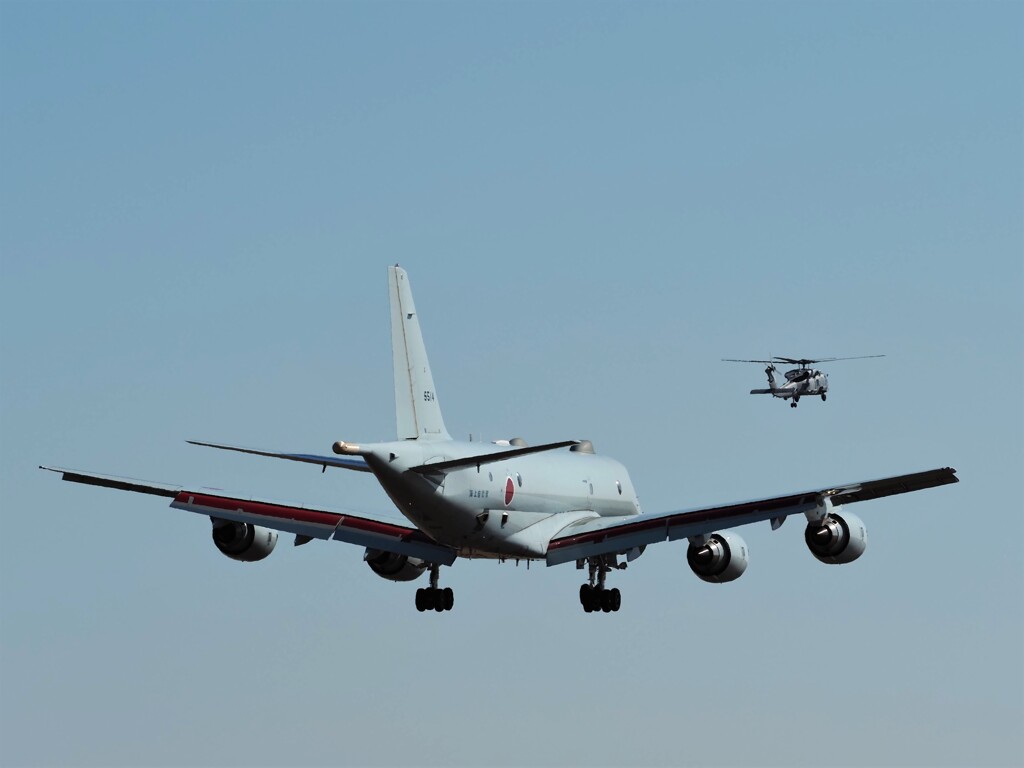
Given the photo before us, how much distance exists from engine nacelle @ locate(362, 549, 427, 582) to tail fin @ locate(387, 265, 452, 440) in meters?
7.98

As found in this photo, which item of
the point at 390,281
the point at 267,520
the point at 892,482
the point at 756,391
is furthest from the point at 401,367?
the point at 756,391

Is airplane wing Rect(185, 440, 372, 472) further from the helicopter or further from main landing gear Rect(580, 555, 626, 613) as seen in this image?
the helicopter

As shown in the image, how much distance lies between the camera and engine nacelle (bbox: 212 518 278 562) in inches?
2124

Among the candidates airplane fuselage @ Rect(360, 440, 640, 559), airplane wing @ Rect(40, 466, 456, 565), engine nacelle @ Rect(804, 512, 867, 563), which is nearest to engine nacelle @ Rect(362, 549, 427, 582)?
airplane wing @ Rect(40, 466, 456, 565)

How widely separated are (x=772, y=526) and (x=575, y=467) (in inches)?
448

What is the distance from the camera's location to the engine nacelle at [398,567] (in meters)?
59.5

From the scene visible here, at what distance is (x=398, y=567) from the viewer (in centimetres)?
Answer: 5956

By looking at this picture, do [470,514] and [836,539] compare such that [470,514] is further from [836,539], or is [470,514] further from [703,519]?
[836,539]

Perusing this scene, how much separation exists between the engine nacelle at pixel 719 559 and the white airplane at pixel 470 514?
3cm

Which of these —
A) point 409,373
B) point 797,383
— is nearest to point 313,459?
point 409,373

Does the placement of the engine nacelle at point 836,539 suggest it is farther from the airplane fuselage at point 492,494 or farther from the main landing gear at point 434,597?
the main landing gear at point 434,597

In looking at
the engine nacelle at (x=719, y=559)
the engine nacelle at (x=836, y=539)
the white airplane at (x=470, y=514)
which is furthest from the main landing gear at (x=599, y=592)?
the engine nacelle at (x=836, y=539)

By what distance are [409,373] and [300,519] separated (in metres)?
5.83

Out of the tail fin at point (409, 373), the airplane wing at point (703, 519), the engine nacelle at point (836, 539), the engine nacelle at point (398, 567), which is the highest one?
the tail fin at point (409, 373)
